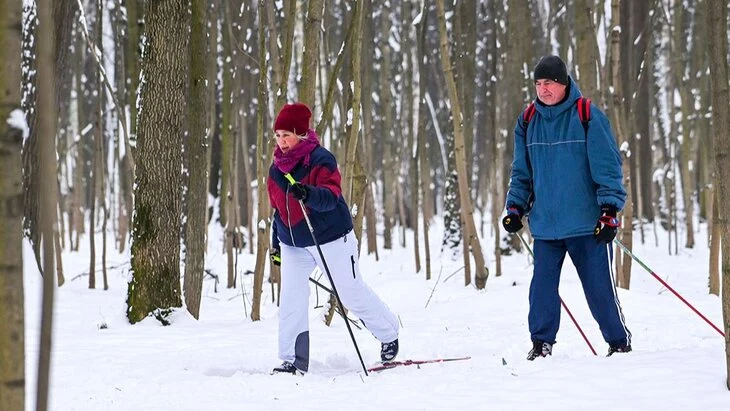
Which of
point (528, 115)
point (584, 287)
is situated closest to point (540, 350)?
point (584, 287)

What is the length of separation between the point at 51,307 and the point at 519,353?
12.5 ft

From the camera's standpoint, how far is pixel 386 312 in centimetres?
485

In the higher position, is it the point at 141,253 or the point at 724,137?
the point at 724,137

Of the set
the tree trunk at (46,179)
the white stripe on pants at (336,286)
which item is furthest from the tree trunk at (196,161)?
the tree trunk at (46,179)

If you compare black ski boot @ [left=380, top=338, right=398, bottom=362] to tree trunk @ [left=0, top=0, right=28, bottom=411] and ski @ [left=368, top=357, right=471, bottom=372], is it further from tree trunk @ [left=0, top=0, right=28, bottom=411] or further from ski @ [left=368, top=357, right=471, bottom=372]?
tree trunk @ [left=0, top=0, right=28, bottom=411]

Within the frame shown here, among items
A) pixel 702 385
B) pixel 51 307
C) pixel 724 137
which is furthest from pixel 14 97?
pixel 702 385

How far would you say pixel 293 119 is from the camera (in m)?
4.62

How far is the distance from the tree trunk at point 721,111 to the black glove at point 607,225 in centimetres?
105

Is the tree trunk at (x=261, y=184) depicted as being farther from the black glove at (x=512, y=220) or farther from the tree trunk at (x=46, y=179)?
the tree trunk at (x=46, y=179)

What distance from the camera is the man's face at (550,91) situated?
4453 millimetres

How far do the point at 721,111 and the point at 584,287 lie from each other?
1667mm

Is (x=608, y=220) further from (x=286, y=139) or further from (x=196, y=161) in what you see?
(x=196, y=161)

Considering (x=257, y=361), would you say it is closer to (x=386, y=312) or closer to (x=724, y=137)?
(x=386, y=312)

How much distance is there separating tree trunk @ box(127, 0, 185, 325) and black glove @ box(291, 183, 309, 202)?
2.40 metres
